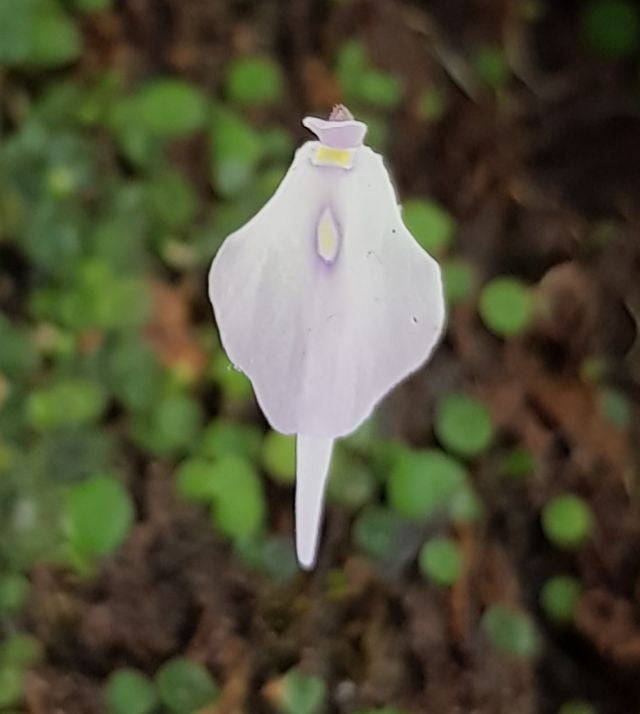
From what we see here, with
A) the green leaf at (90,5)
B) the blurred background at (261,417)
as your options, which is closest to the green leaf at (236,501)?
the blurred background at (261,417)

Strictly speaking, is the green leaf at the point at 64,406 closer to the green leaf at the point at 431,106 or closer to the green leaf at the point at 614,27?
the green leaf at the point at 431,106

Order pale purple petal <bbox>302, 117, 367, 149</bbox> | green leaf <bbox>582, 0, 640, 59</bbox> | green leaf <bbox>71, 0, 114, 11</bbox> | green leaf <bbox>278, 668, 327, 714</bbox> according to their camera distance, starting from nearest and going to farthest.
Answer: pale purple petal <bbox>302, 117, 367, 149</bbox>
green leaf <bbox>278, 668, 327, 714</bbox>
green leaf <bbox>71, 0, 114, 11</bbox>
green leaf <bbox>582, 0, 640, 59</bbox>

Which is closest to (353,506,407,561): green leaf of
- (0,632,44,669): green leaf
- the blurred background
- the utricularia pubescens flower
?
the blurred background

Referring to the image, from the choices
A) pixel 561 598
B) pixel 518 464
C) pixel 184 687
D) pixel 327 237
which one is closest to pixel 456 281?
pixel 518 464

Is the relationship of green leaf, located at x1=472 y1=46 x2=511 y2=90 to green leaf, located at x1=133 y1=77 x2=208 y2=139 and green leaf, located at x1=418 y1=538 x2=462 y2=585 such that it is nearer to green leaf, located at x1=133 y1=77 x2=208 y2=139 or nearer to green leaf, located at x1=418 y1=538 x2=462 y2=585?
green leaf, located at x1=133 y1=77 x2=208 y2=139

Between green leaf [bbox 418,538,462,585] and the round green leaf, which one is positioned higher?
the round green leaf

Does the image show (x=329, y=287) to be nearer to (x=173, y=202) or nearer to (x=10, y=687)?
(x=10, y=687)

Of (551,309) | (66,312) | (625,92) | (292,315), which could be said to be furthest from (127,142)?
(292,315)
